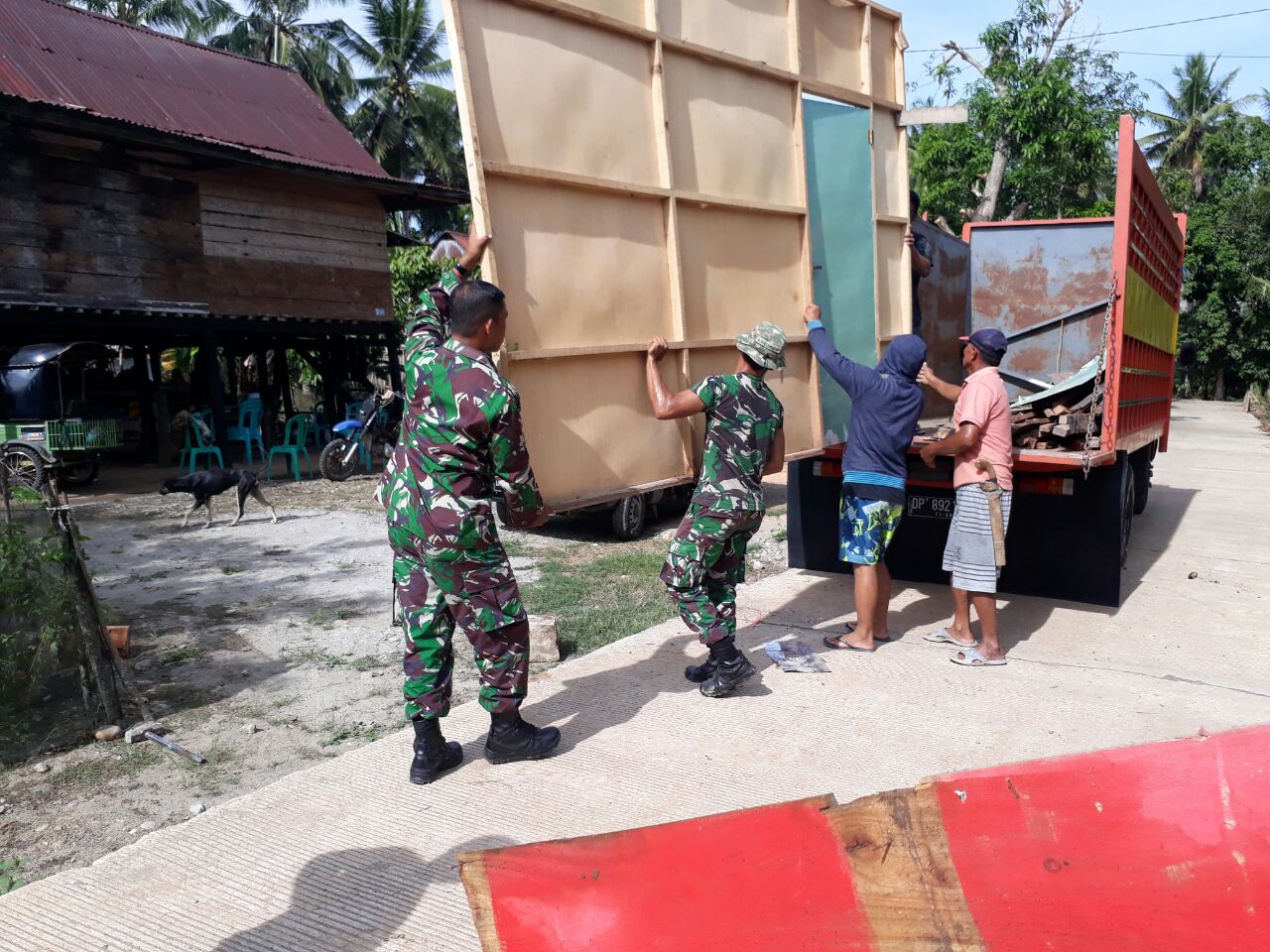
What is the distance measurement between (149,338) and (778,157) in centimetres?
1446

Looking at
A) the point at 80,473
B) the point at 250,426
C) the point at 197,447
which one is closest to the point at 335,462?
the point at 197,447

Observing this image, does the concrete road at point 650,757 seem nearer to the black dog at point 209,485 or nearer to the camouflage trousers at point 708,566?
the camouflage trousers at point 708,566

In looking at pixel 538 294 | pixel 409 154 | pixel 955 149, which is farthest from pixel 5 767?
pixel 409 154

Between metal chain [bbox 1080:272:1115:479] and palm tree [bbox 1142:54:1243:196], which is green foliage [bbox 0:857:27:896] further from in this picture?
palm tree [bbox 1142:54:1243:196]

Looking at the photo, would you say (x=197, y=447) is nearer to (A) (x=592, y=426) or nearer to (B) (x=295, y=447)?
(B) (x=295, y=447)

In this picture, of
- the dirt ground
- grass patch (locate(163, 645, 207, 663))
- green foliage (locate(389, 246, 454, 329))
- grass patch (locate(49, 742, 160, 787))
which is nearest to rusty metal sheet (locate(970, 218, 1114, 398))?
the dirt ground

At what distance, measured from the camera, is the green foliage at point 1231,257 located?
29.6m

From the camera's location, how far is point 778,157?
489 cm

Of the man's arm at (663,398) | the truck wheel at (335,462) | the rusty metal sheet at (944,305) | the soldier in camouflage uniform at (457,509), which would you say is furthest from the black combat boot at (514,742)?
the truck wheel at (335,462)

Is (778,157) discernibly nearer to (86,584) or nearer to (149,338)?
(86,584)

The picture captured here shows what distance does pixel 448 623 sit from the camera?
140 inches

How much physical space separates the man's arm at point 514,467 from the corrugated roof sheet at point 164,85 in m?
11.1

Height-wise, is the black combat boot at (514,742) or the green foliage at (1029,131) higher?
the green foliage at (1029,131)

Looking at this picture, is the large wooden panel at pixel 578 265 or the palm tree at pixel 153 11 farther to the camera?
the palm tree at pixel 153 11
